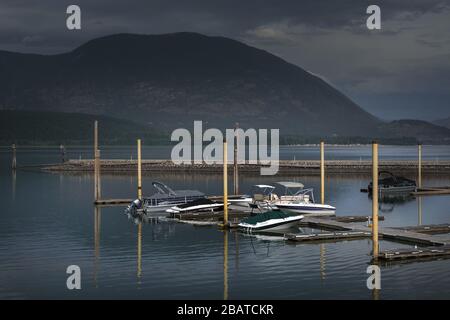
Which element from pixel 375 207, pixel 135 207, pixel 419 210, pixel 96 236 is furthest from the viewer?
pixel 419 210

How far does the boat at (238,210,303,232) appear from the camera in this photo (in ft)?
149

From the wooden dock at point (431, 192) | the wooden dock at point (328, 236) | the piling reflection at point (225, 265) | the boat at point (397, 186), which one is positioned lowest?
the piling reflection at point (225, 265)

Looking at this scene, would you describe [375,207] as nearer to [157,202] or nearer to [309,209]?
[309,209]

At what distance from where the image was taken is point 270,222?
45906 mm

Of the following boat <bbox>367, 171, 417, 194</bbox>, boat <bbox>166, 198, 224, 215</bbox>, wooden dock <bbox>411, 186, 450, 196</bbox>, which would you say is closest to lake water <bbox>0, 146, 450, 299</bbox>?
boat <bbox>166, 198, 224, 215</bbox>

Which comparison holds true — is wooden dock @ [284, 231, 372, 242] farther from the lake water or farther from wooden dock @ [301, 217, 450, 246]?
the lake water

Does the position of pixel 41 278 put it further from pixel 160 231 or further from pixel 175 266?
pixel 160 231

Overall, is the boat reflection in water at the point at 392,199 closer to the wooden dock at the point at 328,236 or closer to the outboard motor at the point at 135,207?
the wooden dock at the point at 328,236

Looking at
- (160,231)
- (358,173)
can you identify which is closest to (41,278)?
(160,231)

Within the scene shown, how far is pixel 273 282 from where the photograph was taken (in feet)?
104

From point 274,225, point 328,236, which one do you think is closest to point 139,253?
point 274,225

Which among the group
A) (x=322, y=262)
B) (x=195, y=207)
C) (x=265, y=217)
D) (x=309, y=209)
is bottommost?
(x=322, y=262)

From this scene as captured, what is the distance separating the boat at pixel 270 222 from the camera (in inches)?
1790

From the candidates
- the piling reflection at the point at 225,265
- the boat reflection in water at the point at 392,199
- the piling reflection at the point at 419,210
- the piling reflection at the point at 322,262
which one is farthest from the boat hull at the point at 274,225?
the boat reflection in water at the point at 392,199
